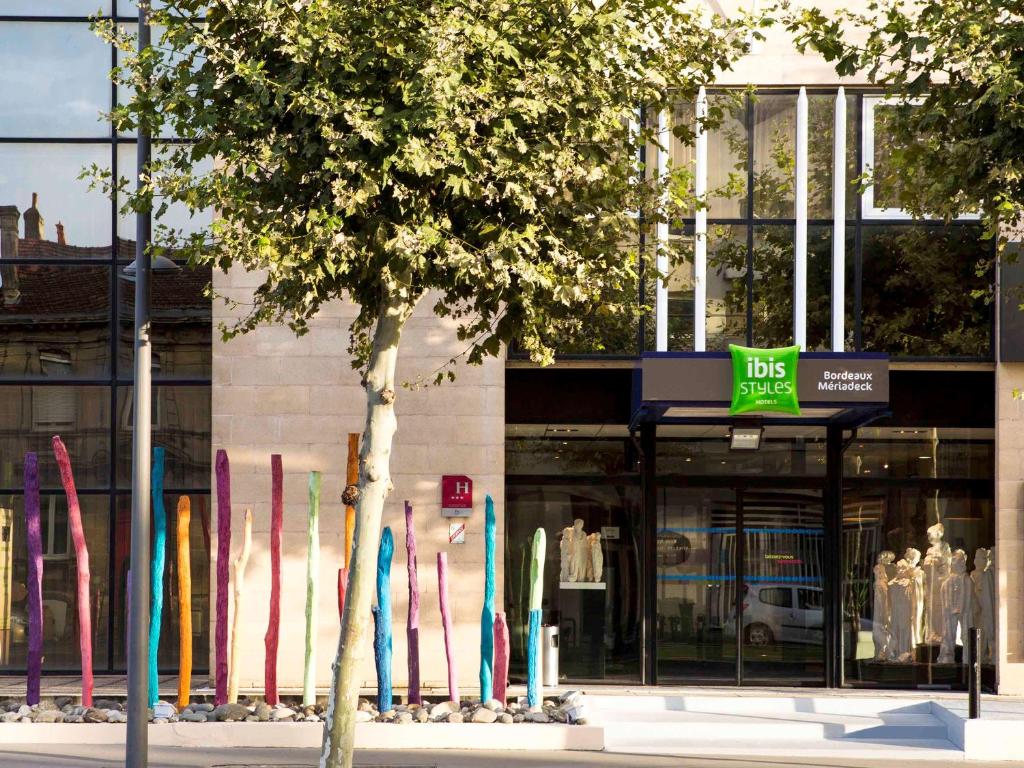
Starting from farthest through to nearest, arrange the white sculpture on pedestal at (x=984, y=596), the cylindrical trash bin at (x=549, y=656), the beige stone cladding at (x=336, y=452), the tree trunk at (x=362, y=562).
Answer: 1. the white sculpture on pedestal at (x=984, y=596)
2. the beige stone cladding at (x=336, y=452)
3. the cylindrical trash bin at (x=549, y=656)
4. the tree trunk at (x=362, y=562)

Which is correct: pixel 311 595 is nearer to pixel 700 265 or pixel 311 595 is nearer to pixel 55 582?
pixel 55 582

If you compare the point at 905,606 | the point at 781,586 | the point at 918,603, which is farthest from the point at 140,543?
the point at 918,603

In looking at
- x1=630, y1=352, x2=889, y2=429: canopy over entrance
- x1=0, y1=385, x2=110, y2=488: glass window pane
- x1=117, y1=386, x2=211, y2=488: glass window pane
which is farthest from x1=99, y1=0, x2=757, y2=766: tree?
x1=0, y1=385, x2=110, y2=488: glass window pane

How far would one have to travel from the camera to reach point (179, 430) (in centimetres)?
1795

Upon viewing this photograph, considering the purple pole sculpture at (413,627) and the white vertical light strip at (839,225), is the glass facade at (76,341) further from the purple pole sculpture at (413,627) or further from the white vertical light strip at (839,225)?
the white vertical light strip at (839,225)

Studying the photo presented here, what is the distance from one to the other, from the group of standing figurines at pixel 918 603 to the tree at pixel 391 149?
27.5ft

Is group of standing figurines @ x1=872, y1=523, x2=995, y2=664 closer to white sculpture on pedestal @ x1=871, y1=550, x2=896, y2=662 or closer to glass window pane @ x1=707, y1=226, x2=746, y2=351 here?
white sculpture on pedestal @ x1=871, y1=550, x2=896, y2=662

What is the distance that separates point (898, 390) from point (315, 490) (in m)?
7.55

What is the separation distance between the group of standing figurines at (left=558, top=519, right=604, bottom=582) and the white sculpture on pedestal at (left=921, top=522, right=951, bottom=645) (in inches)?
160

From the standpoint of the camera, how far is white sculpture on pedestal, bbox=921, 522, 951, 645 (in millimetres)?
17531

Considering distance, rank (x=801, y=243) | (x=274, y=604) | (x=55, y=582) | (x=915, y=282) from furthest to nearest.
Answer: (x=55, y=582)
(x=915, y=282)
(x=801, y=243)
(x=274, y=604)

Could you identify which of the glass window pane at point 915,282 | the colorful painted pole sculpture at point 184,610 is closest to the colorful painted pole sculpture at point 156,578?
the colorful painted pole sculpture at point 184,610

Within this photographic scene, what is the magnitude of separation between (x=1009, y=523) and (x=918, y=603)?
153cm

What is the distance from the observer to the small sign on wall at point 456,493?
16719 millimetres
